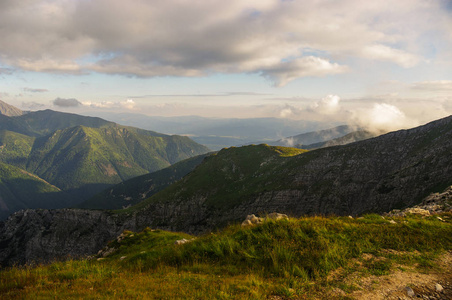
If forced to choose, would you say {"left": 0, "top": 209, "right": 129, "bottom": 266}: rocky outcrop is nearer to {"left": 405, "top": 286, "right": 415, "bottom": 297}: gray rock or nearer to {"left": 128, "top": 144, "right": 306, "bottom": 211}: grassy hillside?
{"left": 128, "top": 144, "right": 306, "bottom": 211}: grassy hillside

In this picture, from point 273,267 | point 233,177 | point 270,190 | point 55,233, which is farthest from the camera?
point 55,233

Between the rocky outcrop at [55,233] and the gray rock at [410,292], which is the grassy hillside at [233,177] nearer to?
the rocky outcrop at [55,233]

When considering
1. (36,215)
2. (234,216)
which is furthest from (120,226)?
(36,215)

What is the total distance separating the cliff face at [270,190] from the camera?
73562 mm

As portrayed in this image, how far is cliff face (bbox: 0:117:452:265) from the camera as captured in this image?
73562mm

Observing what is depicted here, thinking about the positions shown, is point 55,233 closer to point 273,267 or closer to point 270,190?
point 270,190

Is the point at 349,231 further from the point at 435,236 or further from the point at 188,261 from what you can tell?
the point at 188,261

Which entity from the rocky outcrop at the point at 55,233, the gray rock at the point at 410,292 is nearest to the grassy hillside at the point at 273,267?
the gray rock at the point at 410,292

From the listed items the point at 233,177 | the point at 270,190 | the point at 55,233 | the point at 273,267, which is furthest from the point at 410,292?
the point at 55,233

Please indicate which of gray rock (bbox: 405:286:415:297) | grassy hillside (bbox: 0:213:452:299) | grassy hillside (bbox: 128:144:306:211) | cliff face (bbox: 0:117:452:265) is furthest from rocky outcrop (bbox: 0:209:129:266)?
gray rock (bbox: 405:286:415:297)

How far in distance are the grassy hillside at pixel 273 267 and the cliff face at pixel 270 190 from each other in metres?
59.1

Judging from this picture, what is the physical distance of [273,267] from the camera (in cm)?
1027

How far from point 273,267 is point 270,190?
312 ft

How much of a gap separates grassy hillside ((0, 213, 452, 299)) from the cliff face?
2328 inches
